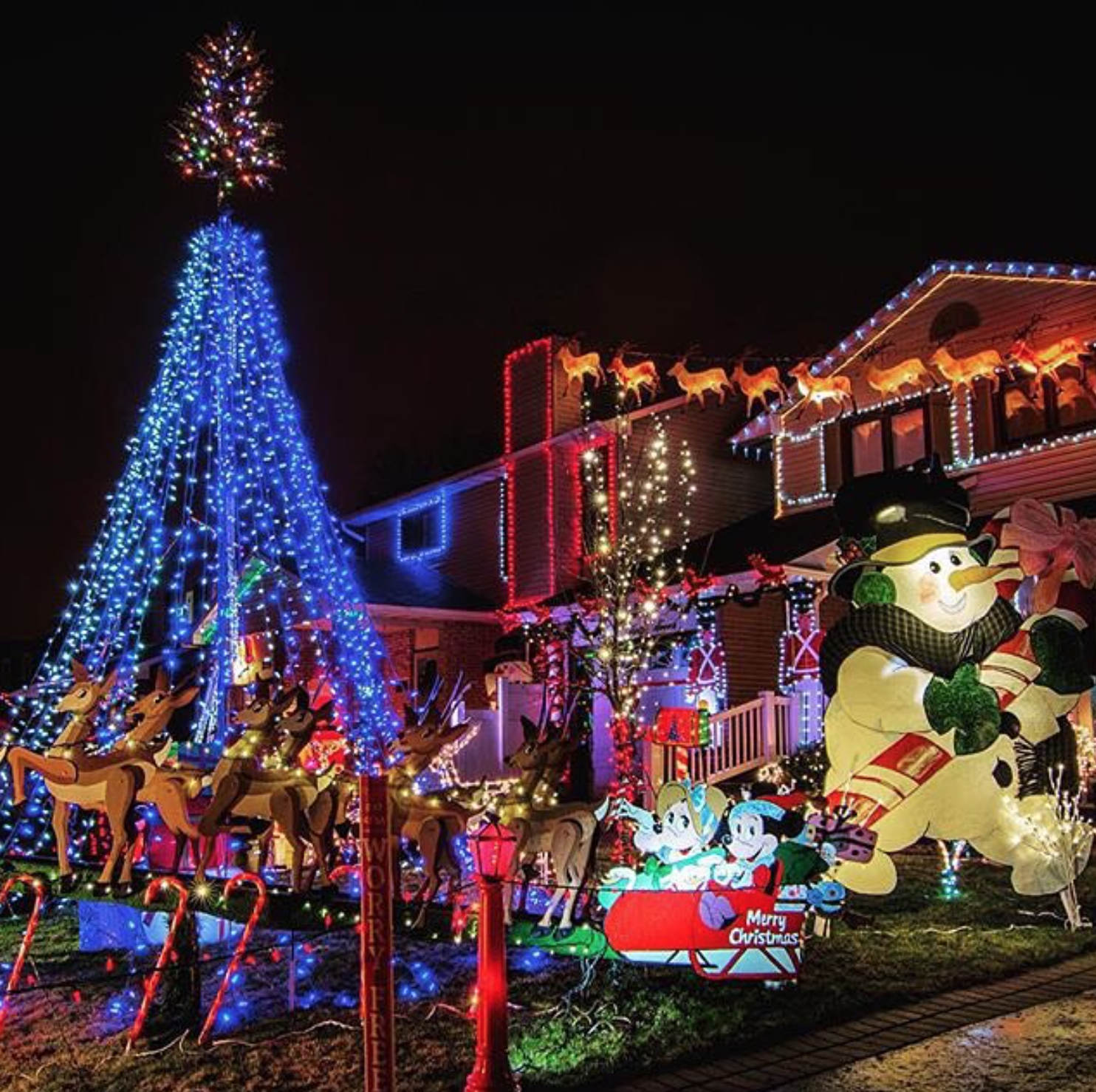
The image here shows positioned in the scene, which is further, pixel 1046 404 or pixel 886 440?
pixel 886 440

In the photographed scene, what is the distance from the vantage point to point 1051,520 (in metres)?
10.3

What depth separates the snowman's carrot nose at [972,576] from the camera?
10.1 meters

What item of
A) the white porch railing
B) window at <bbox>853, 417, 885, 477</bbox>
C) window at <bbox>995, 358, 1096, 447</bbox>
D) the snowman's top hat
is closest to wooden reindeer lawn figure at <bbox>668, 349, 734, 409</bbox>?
window at <bbox>853, 417, 885, 477</bbox>

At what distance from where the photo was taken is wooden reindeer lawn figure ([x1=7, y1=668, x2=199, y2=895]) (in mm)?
11977

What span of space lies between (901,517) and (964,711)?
5.44ft

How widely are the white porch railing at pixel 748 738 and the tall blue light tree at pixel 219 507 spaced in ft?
15.2

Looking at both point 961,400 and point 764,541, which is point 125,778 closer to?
point 764,541

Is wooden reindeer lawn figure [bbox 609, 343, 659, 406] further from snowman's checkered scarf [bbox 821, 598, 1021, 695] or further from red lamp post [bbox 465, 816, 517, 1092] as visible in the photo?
red lamp post [bbox 465, 816, 517, 1092]

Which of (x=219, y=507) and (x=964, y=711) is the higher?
A: (x=219, y=507)

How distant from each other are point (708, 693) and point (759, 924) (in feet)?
43.2

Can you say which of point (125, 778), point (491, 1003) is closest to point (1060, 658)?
point (491, 1003)

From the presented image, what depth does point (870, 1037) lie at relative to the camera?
706cm

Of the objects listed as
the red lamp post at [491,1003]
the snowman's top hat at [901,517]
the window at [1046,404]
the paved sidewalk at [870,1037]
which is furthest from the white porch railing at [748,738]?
the red lamp post at [491,1003]

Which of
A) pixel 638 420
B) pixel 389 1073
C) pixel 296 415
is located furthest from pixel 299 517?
pixel 389 1073
